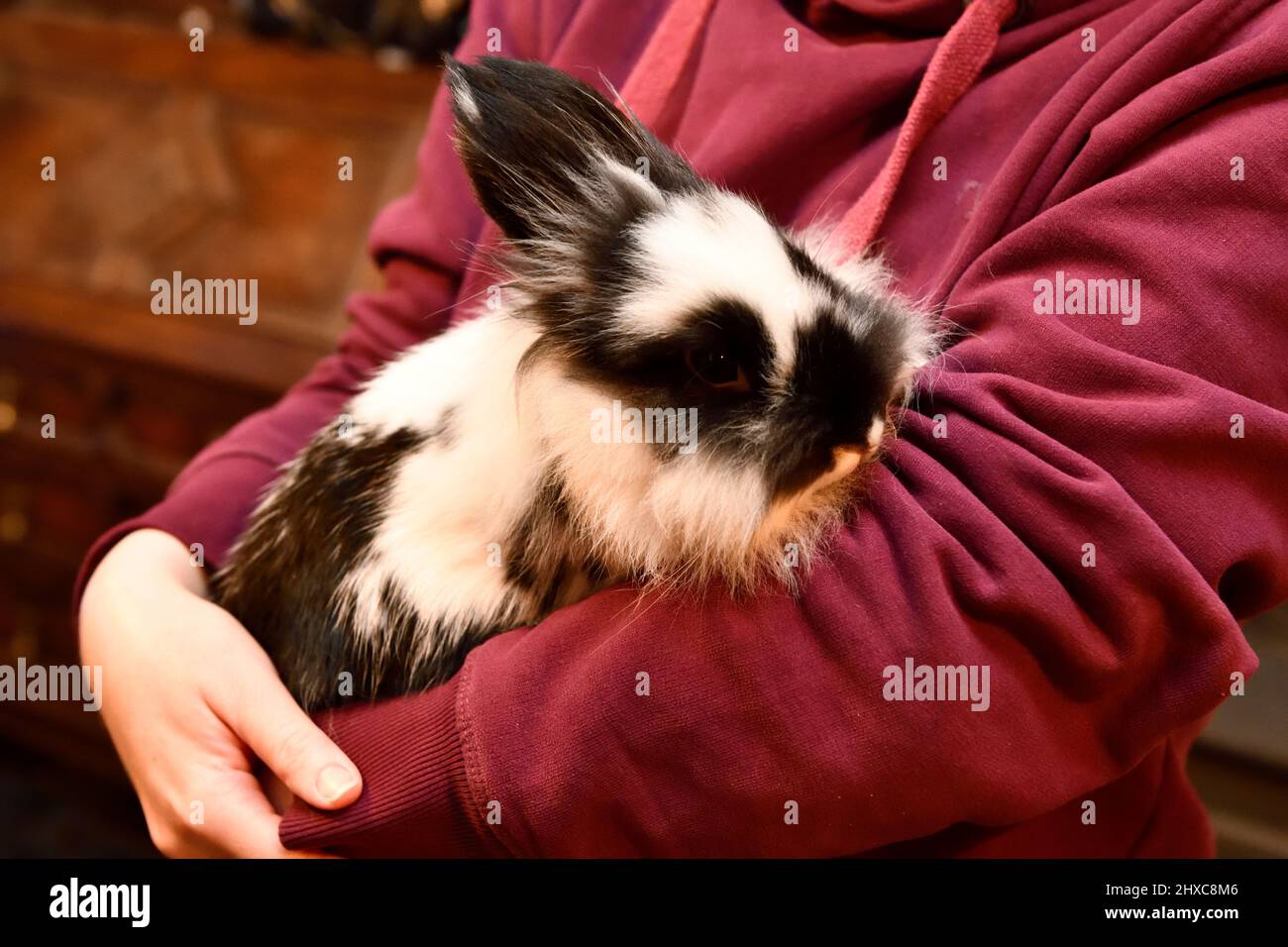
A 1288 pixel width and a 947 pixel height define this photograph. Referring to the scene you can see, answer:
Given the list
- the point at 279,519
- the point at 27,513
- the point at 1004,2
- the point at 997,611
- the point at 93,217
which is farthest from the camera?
the point at 27,513

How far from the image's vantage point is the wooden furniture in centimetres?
194

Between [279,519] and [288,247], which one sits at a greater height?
[288,247]

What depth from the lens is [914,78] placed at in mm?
876

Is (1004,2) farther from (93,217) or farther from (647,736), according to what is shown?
(93,217)

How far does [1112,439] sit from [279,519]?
74 cm

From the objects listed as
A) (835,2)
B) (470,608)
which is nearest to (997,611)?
(470,608)

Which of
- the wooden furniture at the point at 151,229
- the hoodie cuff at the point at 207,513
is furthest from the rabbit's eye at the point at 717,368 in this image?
the wooden furniture at the point at 151,229

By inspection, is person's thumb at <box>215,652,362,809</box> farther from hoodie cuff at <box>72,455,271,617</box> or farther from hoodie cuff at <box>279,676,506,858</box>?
hoodie cuff at <box>72,455,271,617</box>

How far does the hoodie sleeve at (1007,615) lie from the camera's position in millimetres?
651

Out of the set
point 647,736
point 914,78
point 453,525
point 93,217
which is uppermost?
point 93,217

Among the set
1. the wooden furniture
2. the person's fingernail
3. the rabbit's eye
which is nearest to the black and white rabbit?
the rabbit's eye

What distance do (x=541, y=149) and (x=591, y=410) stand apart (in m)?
0.20

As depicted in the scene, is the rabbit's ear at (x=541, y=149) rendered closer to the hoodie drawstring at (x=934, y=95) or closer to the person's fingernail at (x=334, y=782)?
the hoodie drawstring at (x=934, y=95)

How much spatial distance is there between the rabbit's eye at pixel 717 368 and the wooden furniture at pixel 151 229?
132 cm
